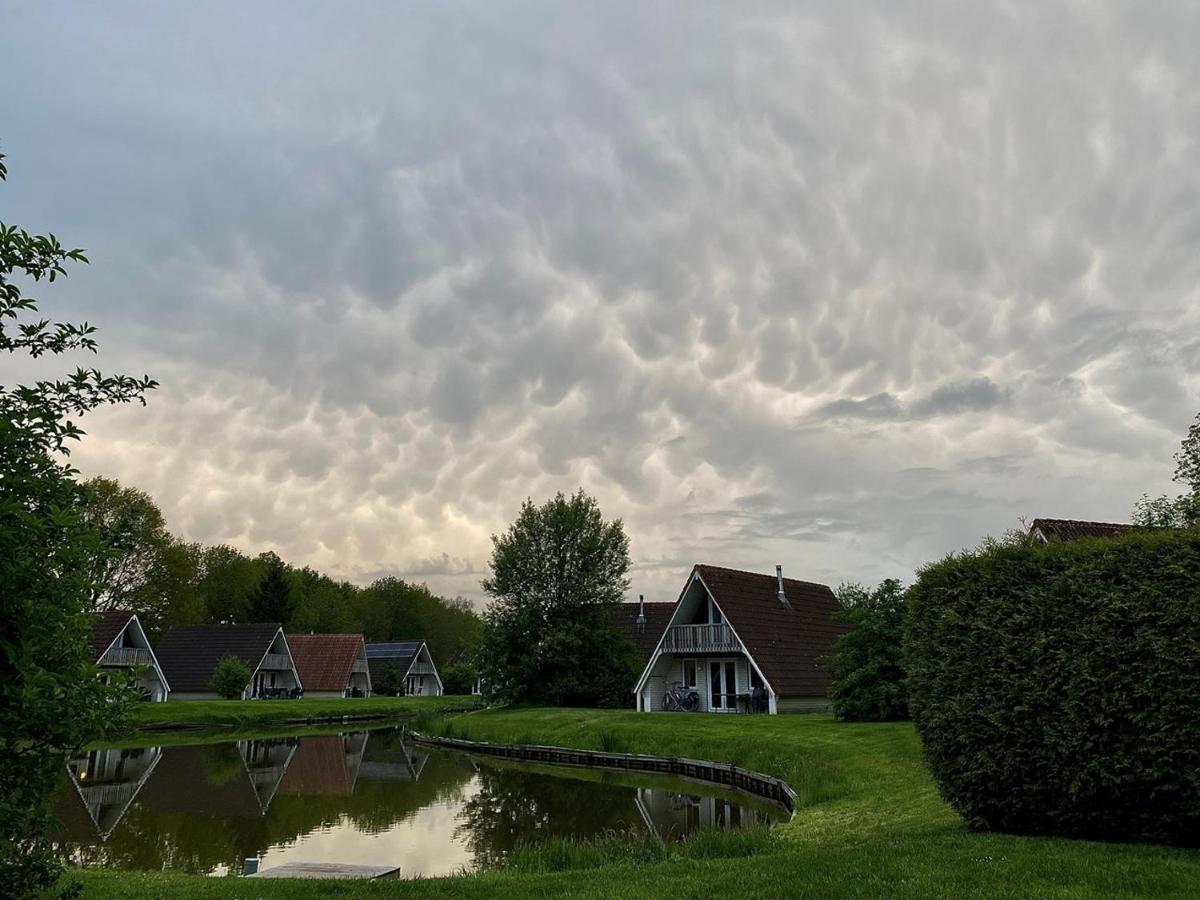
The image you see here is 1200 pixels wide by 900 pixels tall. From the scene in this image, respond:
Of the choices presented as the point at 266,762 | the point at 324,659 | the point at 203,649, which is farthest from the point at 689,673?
the point at 324,659

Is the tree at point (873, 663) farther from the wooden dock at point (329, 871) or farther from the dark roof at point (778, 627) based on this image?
the wooden dock at point (329, 871)

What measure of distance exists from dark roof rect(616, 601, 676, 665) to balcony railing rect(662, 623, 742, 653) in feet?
28.6

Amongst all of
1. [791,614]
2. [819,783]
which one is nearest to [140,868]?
[819,783]

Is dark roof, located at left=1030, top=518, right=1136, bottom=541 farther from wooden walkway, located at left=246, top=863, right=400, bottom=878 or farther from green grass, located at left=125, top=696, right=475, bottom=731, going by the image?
green grass, located at left=125, top=696, right=475, bottom=731

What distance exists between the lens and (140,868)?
45.5 ft

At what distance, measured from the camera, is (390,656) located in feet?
270

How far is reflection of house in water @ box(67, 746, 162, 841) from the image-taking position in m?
19.4

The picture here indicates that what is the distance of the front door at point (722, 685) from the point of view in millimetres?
37188

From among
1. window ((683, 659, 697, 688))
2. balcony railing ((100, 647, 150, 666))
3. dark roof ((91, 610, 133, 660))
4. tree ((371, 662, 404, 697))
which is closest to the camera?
window ((683, 659, 697, 688))

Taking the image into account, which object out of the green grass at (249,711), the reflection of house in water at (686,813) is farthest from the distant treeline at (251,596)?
the reflection of house in water at (686,813)

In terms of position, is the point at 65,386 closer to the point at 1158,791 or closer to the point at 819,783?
the point at 1158,791

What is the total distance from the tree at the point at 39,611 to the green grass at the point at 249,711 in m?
36.5

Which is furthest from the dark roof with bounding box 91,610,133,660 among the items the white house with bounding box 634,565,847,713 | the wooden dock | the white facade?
the wooden dock

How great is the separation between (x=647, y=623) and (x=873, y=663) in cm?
2337
